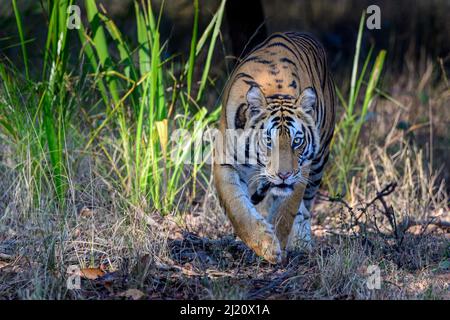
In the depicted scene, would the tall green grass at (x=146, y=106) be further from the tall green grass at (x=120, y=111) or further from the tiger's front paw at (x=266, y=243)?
the tiger's front paw at (x=266, y=243)

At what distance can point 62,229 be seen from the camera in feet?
15.4

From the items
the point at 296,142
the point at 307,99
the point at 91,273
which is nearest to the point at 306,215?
the point at 296,142

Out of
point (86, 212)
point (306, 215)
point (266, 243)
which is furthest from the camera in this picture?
point (306, 215)

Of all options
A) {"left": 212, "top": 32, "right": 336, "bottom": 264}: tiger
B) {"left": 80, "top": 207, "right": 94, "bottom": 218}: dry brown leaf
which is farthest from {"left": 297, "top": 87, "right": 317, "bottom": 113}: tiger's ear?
{"left": 80, "top": 207, "right": 94, "bottom": 218}: dry brown leaf

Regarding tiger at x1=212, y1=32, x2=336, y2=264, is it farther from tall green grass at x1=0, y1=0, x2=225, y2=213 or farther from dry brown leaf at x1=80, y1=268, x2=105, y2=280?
dry brown leaf at x1=80, y1=268, x2=105, y2=280

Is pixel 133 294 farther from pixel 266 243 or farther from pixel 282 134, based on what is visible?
pixel 282 134

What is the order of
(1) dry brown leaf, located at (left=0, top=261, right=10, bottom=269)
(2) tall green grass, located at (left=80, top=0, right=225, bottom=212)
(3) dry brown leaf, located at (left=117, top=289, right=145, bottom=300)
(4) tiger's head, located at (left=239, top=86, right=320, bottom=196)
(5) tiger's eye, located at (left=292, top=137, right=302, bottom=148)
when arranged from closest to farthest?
1. (3) dry brown leaf, located at (left=117, top=289, right=145, bottom=300)
2. (1) dry brown leaf, located at (left=0, top=261, right=10, bottom=269)
3. (4) tiger's head, located at (left=239, top=86, right=320, bottom=196)
4. (5) tiger's eye, located at (left=292, top=137, right=302, bottom=148)
5. (2) tall green grass, located at (left=80, top=0, right=225, bottom=212)

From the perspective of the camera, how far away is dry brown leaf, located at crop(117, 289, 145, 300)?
159 inches

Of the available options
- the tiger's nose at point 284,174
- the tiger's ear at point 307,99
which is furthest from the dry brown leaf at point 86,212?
the tiger's ear at point 307,99

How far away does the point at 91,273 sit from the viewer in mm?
4309

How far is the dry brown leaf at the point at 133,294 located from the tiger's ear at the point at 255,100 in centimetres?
133

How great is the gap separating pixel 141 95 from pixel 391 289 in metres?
2.31

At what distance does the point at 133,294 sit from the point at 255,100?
1386mm

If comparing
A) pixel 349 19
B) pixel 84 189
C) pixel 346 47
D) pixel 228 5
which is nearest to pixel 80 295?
pixel 84 189
